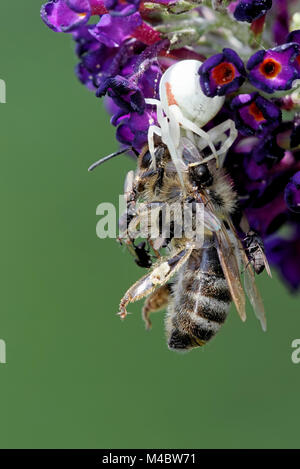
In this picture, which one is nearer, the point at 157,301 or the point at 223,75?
the point at 223,75

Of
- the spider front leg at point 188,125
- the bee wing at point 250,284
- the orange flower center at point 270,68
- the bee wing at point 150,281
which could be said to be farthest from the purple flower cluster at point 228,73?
the bee wing at point 150,281

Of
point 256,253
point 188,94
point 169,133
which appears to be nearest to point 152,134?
point 169,133

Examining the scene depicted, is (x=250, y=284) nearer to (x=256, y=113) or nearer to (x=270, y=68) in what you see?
(x=256, y=113)

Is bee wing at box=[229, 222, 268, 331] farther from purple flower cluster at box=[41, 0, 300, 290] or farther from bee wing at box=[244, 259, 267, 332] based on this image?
purple flower cluster at box=[41, 0, 300, 290]

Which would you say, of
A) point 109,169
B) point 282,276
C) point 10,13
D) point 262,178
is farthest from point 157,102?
point 10,13

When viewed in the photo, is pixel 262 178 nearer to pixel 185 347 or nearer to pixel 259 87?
pixel 259 87

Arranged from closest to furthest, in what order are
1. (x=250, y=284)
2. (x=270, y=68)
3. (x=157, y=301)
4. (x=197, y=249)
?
(x=270, y=68)
(x=250, y=284)
(x=197, y=249)
(x=157, y=301)
